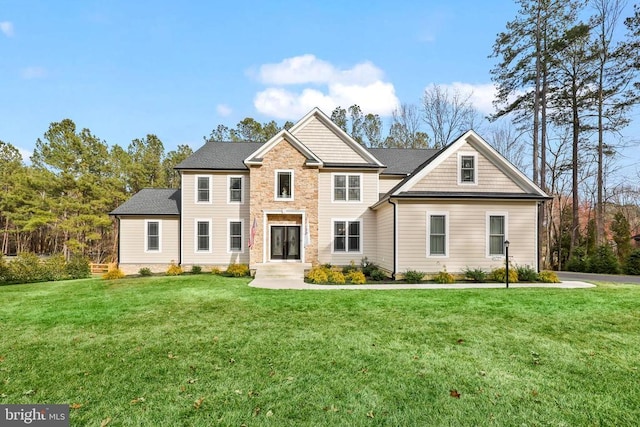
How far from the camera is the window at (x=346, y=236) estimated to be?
1690 centimetres

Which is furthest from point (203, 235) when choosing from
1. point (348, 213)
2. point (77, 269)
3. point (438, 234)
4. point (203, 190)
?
point (438, 234)

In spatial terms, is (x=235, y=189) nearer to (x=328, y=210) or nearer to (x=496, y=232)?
(x=328, y=210)

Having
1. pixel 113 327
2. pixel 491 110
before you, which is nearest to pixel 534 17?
pixel 491 110

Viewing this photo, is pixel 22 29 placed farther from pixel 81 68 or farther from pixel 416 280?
pixel 416 280

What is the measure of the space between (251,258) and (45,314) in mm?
8927

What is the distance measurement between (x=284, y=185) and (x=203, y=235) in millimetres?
5278

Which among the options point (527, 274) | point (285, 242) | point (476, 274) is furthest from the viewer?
point (285, 242)

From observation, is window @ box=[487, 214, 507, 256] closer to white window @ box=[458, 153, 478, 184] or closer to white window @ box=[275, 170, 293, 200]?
white window @ box=[458, 153, 478, 184]

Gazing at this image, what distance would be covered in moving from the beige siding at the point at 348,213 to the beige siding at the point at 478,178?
3.65m

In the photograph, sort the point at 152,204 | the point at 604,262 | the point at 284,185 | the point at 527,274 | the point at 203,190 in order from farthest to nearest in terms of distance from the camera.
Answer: the point at 152,204, the point at 604,262, the point at 203,190, the point at 284,185, the point at 527,274

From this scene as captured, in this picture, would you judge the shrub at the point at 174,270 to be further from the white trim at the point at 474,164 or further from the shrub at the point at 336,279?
the white trim at the point at 474,164

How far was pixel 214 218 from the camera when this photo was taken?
17266 millimetres

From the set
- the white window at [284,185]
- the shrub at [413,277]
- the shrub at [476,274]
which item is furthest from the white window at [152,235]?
the shrub at [476,274]

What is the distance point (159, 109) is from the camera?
1744 centimetres
